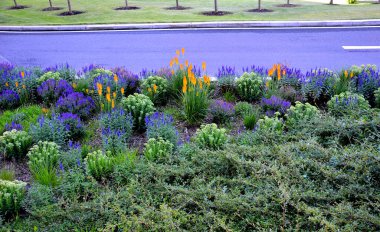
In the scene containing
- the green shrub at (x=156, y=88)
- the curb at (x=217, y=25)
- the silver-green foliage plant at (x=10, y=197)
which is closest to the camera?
the silver-green foliage plant at (x=10, y=197)

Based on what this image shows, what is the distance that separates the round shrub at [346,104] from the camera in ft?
18.9

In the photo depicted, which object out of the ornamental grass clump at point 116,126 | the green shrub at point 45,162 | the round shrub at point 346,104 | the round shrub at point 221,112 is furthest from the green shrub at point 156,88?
the round shrub at point 346,104

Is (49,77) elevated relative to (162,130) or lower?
elevated

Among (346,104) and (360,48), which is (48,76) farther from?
(360,48)

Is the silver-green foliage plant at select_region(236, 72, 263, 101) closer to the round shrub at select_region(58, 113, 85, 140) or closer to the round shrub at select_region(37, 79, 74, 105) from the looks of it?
the round shrub at select_region(58, 113, 85, 140)

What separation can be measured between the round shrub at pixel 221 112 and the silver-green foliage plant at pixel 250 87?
63cm

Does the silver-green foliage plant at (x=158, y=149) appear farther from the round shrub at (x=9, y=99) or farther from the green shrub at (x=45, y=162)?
the round shrub at (x=9, y=99)

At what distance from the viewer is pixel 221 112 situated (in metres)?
5.96

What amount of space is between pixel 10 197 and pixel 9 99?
2766 mm

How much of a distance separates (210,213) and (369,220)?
1.26m

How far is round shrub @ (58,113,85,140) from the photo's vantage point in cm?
557

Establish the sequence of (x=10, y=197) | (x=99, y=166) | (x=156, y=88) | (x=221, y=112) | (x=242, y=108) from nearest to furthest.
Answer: (x=10, y=197) → (x=99, y=166) → (x=221, y=112) → (x=242, y=108) → (x=156, y=88)

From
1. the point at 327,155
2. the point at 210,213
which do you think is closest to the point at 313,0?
the point at 327,155

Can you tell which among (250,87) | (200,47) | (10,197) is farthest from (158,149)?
(200,47)
